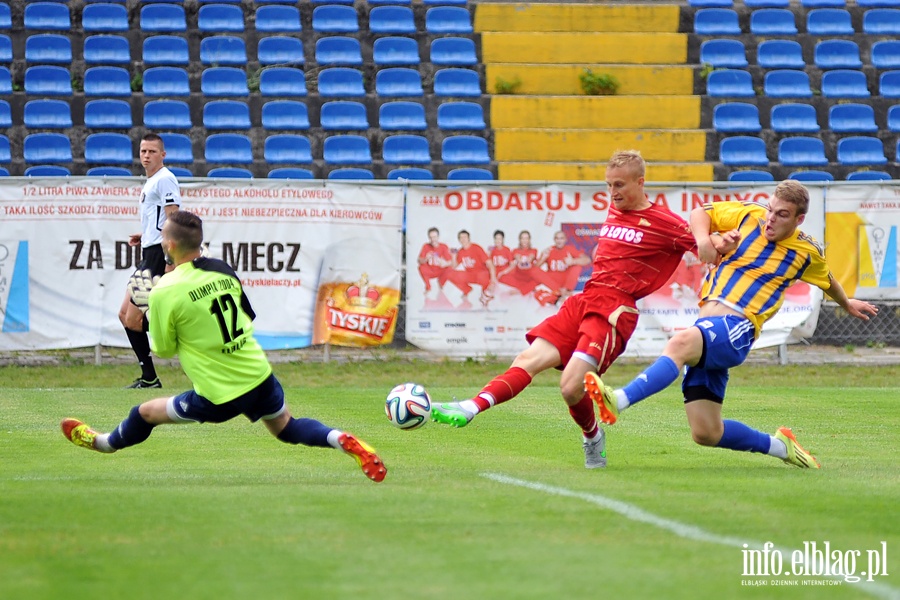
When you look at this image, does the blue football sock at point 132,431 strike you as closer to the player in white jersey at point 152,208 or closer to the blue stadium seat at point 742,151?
the player in white jersey at point 152,208

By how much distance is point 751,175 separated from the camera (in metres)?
20.9

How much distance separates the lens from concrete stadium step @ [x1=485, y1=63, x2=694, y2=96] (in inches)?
877

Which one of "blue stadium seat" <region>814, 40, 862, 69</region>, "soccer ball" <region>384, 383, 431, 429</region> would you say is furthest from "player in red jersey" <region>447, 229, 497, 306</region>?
"blue stadium seat" <region>814, 40, 862, 69</region>

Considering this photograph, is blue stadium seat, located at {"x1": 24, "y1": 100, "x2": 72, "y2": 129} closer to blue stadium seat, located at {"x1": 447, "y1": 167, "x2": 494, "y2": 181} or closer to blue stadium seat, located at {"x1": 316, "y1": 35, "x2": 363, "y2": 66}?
blue stadium seat, located at {"x1": 316, "y1": 35, "x2": 363, "y2": 66}

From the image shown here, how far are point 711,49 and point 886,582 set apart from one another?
2001cm

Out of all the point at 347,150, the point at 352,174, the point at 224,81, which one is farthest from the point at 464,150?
the point at 224,81

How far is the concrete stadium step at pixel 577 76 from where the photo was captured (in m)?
22.3

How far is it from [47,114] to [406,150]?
5997 mm

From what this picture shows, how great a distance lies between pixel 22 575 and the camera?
4.44 meters

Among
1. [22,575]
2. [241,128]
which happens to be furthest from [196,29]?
[22,575]

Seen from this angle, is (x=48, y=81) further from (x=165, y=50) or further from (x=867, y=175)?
(x=867, y=175)

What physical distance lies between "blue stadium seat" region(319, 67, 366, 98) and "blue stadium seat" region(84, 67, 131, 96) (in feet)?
10.9

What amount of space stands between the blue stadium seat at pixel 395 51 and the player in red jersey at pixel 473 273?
7792 millimetres

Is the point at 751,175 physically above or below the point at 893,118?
below
